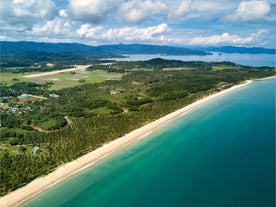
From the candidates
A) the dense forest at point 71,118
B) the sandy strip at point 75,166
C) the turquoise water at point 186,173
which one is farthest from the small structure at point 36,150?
the turquoise water at point 186,173

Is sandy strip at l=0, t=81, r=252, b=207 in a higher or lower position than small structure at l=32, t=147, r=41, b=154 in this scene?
lower

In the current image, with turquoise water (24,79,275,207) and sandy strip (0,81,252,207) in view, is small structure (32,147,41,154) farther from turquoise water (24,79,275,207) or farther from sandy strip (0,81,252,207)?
turquoise water (24,79,275,207)

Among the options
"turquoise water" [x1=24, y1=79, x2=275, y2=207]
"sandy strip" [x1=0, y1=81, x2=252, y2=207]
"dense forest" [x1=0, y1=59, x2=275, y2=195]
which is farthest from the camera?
"dense forest" [x1=0, y1=59, x2=275, y2=195]

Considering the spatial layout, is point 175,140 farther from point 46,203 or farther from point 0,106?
point 0,106

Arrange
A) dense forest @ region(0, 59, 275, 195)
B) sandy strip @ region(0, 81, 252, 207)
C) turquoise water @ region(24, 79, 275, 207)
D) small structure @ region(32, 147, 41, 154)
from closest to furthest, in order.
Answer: sandy strip @ region(0, 81, 252, 207) → turquoise water @ region(24, 79, 275, 207) → dense forest @ region(0, 59, 275, 195) → small structure @ region(32, 147, 41, 154)

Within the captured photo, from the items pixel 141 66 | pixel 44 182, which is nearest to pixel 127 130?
pixel 44 182

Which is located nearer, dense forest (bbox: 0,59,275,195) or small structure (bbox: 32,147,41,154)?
dense forest (bbox: 0,59,275,195)

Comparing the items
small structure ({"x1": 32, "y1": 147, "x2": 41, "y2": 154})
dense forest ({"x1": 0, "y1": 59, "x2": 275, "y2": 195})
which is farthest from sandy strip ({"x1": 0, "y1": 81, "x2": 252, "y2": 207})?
small structure ({"x1": 32, "y1": 147, "x2": 41, "y2": 154})
